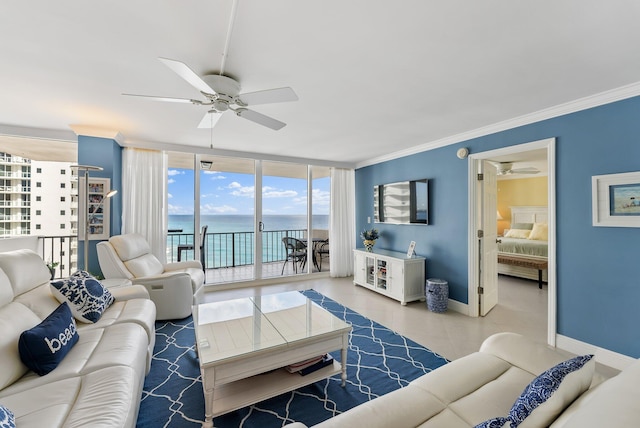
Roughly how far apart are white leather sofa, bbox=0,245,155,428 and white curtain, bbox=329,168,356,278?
378 cm

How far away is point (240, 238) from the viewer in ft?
20.9

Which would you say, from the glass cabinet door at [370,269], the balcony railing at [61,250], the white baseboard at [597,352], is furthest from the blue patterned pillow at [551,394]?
the balcony railing at [61,250]

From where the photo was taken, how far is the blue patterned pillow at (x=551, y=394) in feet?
2.90

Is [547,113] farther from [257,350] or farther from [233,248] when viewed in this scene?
[233,248]

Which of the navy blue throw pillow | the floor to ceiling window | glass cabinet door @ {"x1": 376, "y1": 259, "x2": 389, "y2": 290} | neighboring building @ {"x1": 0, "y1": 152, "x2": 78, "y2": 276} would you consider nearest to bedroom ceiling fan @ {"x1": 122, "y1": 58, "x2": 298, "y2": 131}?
the navy blue throw pillow

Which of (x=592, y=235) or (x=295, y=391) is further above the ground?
(x=592, y=235)

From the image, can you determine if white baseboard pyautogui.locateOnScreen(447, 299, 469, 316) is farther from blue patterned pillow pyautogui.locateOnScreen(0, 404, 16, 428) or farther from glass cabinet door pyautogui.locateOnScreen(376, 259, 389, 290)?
blue patterned pillow pyautogui.locateOnScreen(0, 404, 16, 428)

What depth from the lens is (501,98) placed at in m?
2.50

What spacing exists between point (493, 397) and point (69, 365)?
2251 millimetres

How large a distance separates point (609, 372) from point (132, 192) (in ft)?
18.8

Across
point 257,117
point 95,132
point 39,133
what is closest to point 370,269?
point 257,117

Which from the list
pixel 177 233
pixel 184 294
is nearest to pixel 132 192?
pixel 177 233

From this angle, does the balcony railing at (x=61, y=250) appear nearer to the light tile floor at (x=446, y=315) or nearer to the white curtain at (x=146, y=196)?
the white curtain at (x=146, y=196)

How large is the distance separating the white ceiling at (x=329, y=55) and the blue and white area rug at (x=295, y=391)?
2379mm
